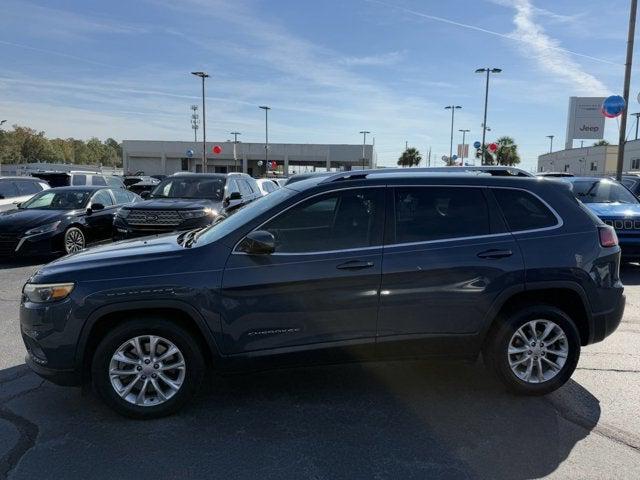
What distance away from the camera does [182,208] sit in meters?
9.73

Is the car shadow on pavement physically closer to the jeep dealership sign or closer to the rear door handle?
the rear door handle

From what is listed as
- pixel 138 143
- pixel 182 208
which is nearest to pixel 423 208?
pixel 182 208

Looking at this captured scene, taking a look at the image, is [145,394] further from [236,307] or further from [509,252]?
[509,252]

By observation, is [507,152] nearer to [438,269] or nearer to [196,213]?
[196,213]

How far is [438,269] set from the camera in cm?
391

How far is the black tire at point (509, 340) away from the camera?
4133mm

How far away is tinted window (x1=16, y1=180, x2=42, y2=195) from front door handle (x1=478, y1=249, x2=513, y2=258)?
525 inches

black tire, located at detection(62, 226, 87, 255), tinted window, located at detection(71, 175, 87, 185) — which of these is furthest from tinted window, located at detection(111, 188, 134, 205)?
tinted window, located at detection(71, 175, 87, 185)

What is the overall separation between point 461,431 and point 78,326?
2.69m

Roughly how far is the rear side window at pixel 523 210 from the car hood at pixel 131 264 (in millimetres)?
2209

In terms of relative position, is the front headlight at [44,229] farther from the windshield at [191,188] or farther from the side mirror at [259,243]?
the side mirror at [259,243]

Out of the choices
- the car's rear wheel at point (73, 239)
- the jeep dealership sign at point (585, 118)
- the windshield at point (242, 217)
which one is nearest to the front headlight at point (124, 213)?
the car's rear wheel at point (73, 239)

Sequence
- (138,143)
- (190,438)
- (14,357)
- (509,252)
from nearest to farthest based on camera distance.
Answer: (190,438) < (509,252) < (14,357) < (138,143)

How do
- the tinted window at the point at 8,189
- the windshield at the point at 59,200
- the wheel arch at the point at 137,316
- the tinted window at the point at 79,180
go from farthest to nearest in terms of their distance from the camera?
the tinted window at the point at 79,180
the tinted window at the point at 8,189
the windshield at the point at 59,200
the wheel arch at the point at 137,316
